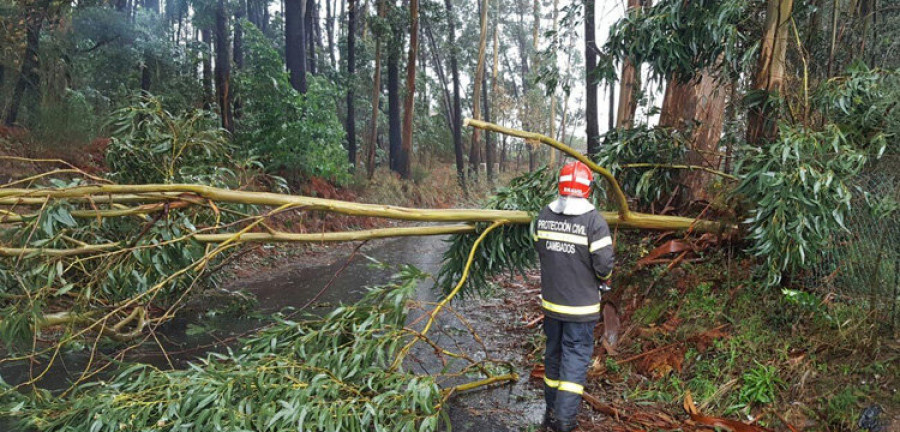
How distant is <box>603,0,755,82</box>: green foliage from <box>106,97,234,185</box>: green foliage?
15.7 ft

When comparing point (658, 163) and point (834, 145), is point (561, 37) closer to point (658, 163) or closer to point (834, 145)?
point (658, 163)

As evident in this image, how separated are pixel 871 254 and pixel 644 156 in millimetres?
2183

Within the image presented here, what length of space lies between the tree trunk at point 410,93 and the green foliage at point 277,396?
56.8ft

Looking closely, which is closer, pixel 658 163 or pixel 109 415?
pixel 109 415

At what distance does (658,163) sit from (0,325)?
19.2 ft

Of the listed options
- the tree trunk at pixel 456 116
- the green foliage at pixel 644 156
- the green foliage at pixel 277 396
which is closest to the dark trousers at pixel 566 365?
the green foliage at pixel 277 396

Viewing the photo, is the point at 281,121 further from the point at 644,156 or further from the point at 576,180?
the point at 576,180

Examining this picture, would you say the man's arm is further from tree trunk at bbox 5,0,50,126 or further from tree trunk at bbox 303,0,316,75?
tree trunk at bbox 303,0,316,75

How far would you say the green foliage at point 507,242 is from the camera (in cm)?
501

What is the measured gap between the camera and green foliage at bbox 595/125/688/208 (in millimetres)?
5559

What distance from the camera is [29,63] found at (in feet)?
39.2

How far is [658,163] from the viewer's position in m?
5.70

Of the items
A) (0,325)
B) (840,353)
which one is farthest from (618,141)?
(0,325)

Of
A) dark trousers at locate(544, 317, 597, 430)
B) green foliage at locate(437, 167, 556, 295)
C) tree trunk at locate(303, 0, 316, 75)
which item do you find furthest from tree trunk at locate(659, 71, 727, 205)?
tree trunk at locate(303, 0, 316, 75)
